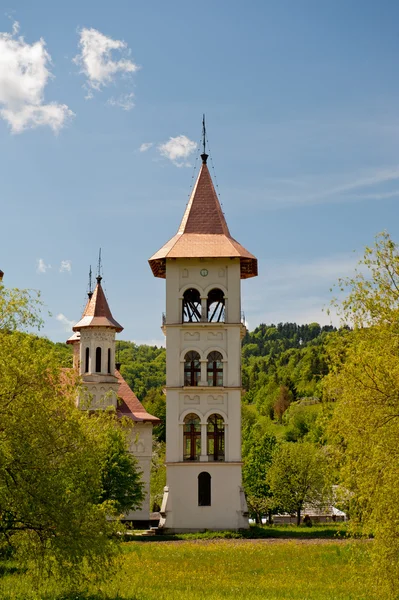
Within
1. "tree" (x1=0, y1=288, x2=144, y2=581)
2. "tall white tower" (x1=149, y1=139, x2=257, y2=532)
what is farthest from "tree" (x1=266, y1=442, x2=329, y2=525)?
"tree" (x1=0, y1=288, x2=144, y2=581)

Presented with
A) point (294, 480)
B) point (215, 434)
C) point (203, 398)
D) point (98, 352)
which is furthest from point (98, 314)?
point (294, 480)

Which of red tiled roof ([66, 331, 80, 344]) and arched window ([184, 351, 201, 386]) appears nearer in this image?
arched window ([184, 351, 201, 386])

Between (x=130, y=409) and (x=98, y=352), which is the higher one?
(x=98, y=352)

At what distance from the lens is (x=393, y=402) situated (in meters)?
17.5

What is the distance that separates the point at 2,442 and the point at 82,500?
8.48 ft

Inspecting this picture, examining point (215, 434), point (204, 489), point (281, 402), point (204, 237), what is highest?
point (281, 402)

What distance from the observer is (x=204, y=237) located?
4881 cm

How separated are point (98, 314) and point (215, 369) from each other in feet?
46.1

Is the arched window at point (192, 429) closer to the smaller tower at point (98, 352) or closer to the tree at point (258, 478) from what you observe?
the smaller tower at point (98, 352)

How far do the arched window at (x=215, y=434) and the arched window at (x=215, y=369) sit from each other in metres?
1.94

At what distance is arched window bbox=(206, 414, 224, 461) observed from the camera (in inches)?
1849

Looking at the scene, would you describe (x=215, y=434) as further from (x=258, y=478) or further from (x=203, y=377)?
(x=258, y=478)

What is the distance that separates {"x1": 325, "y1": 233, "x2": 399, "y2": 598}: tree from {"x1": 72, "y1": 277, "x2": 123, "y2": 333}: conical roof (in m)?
39.8

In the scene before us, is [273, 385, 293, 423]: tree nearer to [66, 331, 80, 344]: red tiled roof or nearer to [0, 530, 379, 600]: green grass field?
[66, 331, 80, 344]: red tiled roof
